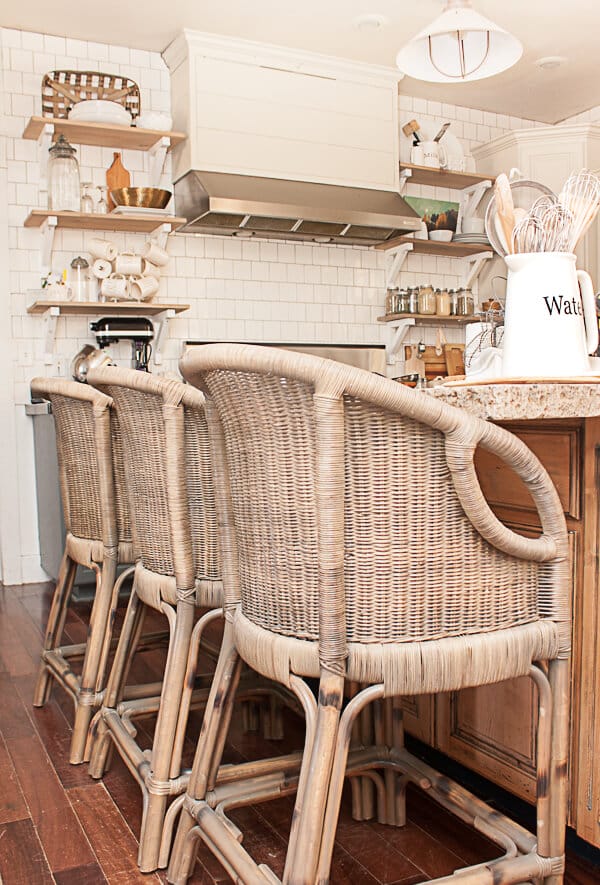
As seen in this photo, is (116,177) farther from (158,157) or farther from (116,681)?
(116,681)

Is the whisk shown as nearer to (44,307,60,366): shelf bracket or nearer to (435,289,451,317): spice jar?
(44,307,60,366): shelf bracket

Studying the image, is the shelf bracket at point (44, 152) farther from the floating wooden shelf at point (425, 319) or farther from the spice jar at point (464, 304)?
the spice jar at point (464, 304)

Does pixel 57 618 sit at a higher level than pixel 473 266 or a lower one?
lower

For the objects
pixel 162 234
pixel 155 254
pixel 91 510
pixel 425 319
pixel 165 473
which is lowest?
pixel 91 510

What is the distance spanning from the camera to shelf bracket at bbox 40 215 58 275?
14.3 feet

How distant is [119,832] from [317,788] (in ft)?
2.77

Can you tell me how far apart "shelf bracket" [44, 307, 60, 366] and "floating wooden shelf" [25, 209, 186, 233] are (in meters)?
0.47

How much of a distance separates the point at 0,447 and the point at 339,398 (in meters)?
3.85

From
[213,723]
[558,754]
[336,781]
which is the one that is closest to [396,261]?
[213,723]

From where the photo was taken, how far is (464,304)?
552 centimetres

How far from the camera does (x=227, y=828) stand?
1.44m

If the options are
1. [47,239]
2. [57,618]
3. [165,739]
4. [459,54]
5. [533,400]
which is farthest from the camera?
[47,239]

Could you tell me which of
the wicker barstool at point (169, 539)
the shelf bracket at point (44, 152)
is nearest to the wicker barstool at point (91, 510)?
the wicker barstool at point (169, 539)

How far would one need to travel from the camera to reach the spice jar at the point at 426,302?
5.38 meters
